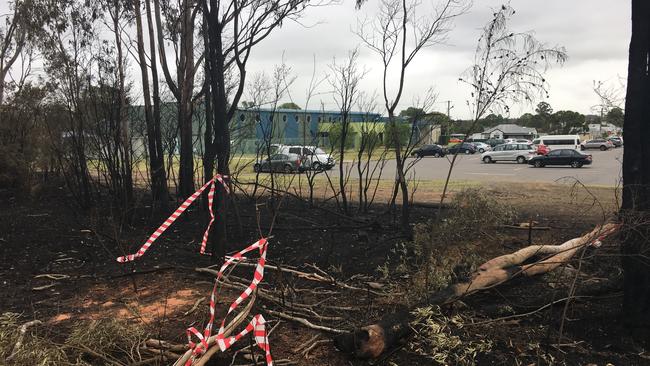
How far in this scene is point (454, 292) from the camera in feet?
12.9

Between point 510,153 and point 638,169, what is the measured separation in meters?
37.1

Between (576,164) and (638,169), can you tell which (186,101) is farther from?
(576,164)

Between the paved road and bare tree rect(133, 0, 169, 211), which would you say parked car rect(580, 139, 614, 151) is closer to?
the paved road

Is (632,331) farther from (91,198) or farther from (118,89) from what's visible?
(91,198)

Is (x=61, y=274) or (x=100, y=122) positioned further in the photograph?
(x=100, y=122)

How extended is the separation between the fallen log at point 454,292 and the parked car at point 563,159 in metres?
30.3

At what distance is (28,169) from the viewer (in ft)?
36.3

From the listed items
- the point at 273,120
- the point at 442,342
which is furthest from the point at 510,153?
the point at 442,342

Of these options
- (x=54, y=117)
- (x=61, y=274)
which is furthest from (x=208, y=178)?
(x=54, y=117)

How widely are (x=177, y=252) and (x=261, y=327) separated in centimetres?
402

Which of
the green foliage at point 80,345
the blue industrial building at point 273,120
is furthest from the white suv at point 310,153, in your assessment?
the green foliage at point 80,345

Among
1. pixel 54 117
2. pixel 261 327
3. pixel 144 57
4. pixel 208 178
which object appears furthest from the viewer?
pixel 54 117

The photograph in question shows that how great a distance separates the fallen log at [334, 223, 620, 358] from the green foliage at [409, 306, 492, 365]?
12cm

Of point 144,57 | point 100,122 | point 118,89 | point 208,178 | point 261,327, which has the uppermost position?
point 144,57
